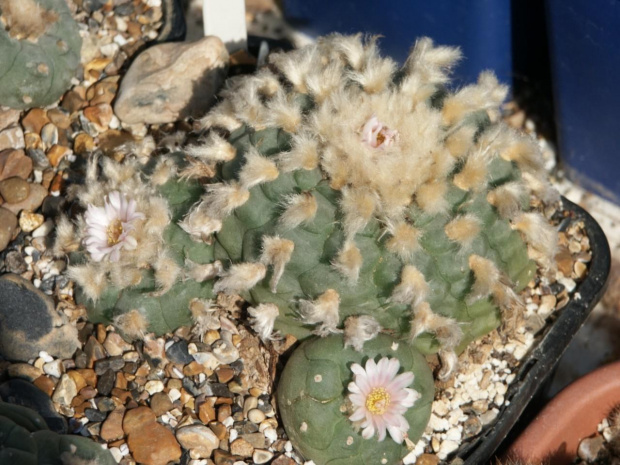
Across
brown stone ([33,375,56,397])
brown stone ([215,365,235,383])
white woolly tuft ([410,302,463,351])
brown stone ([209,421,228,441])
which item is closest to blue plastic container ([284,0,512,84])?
white woolly tuft ([410,302,463,351])

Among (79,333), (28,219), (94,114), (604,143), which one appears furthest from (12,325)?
(604,143)

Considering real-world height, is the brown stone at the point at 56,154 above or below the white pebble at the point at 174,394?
above

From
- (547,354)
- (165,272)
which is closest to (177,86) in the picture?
(165,272)

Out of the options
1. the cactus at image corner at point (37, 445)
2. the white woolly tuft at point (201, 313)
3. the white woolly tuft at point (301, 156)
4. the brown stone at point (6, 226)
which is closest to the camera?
the cactus at image corner at point (37, 445)

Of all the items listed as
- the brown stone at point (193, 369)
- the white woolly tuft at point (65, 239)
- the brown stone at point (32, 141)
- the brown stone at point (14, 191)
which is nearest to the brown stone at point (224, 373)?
the brown stone at point (193, 369)

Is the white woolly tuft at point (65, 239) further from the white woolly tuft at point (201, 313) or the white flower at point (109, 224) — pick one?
the white woolly tuft at point (201, 313)

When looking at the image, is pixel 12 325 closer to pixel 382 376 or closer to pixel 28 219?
pixel 28 219

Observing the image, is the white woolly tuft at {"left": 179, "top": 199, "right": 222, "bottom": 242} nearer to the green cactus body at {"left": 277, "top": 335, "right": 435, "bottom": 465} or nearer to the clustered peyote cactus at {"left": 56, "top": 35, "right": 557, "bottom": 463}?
the clustered peyote cactus at {"left": 56, "top": 35, "right": 557, "bottom": 463}
